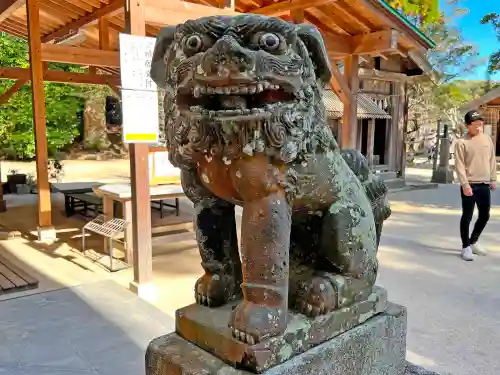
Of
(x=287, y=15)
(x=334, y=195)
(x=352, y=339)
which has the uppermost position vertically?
(x=287, y=15)

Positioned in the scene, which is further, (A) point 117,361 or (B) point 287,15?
(B) point 287,15

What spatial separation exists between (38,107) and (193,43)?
522cm

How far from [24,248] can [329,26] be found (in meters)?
4.60

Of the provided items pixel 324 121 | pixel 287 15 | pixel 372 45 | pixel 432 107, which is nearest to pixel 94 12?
pixel 287 15

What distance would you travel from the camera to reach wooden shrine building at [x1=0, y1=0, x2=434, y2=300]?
3.67 m

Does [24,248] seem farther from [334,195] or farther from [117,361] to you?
[334,195]

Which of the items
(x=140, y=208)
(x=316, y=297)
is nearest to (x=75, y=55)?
(x=140, y=208)

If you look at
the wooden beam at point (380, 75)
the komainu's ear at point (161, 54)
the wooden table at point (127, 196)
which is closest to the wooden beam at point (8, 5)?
the wooden table at point (127, 196)

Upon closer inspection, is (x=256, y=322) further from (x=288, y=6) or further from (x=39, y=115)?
(x=39, y=115)

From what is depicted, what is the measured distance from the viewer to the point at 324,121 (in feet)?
4.00

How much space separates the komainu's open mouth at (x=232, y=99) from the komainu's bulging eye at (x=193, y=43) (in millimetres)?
97

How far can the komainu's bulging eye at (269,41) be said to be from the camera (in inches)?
41.2

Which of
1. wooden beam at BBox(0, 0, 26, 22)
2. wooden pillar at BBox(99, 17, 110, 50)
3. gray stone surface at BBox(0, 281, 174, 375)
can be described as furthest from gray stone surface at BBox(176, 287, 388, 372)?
wooden pillar at BBox(99, 17, 110, 50)

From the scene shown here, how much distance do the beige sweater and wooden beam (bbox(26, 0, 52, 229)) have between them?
15.8 feet
